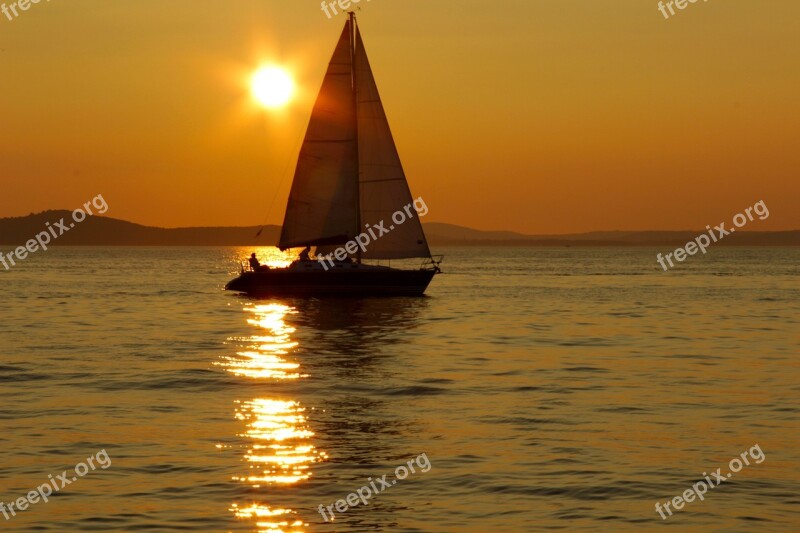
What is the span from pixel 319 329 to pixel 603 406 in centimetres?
2901

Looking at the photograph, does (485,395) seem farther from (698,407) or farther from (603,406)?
(698,407)

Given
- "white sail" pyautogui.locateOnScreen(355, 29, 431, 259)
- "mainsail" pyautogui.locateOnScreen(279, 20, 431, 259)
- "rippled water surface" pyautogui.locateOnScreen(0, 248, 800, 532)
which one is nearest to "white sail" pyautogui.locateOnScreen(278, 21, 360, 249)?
"mainsail" pyautogui.locateOnScreen(279, 20, 431, 259)

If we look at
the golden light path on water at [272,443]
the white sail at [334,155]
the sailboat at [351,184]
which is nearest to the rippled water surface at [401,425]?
the golden light path on water at [272,443]

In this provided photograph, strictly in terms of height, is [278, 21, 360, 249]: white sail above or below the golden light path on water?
above

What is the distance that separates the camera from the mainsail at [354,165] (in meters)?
71.3

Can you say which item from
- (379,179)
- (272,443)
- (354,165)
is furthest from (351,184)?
(272,443)

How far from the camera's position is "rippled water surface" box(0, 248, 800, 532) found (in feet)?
57.8

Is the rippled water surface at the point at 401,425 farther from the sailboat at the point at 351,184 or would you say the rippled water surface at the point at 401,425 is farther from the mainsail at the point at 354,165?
the mainsail at the point at 354,165

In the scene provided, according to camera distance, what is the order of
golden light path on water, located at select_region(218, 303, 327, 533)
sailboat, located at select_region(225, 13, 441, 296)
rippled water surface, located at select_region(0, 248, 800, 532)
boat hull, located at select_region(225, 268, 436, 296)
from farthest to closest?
sailboat, located at select_region(225, 13, 441, 296) → boat hull, located at select_region(225, 268, 436, 296) → rippled water surface, located at select_region(0, 248, 800, 532) → golden light path on water, located at select_region(218, 303, 327, 533)

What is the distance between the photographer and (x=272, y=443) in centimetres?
2264

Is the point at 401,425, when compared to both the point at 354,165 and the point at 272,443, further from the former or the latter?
the point at 354,165

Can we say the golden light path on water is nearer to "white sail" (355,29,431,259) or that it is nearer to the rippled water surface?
the rippled water surface

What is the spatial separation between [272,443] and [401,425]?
11.2ft

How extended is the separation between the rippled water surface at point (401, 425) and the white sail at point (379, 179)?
15864mm
